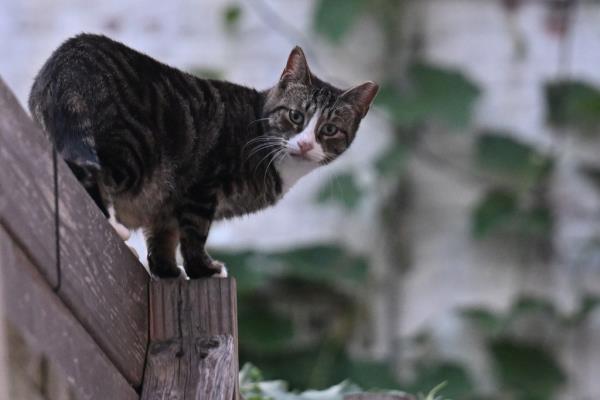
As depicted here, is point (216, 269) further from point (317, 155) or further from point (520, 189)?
point (520, 189)

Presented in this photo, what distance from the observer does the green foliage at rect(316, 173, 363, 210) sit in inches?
170

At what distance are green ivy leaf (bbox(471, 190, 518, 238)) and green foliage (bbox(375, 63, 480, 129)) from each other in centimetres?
32

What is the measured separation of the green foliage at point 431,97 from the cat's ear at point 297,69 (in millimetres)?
1910

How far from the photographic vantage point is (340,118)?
2.46 meters

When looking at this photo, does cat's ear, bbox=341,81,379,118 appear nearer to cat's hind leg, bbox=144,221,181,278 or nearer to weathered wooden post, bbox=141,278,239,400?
cat's hind leg, bbox=144,221,181,278

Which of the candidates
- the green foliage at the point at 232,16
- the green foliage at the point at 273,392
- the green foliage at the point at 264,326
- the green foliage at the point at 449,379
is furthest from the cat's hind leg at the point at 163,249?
the green foliage at the point at 232,16

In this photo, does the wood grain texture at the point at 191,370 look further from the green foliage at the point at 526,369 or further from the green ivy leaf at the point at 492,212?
the green foliage at the point at 526,369

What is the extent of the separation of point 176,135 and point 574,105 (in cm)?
277

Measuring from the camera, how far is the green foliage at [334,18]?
4.39 meters

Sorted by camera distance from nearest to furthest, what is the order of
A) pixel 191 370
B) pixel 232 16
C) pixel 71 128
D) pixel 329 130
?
1. pixel 191 370
2. pixel 71 128
3. pixel 329 130
4. pixel 232 16

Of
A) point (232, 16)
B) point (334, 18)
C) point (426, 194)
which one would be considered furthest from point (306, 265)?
point (232, 16)

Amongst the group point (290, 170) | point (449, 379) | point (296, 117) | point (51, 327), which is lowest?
point (51, 327)

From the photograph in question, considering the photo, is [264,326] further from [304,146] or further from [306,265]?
[304,146]

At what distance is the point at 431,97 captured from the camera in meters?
4.43
